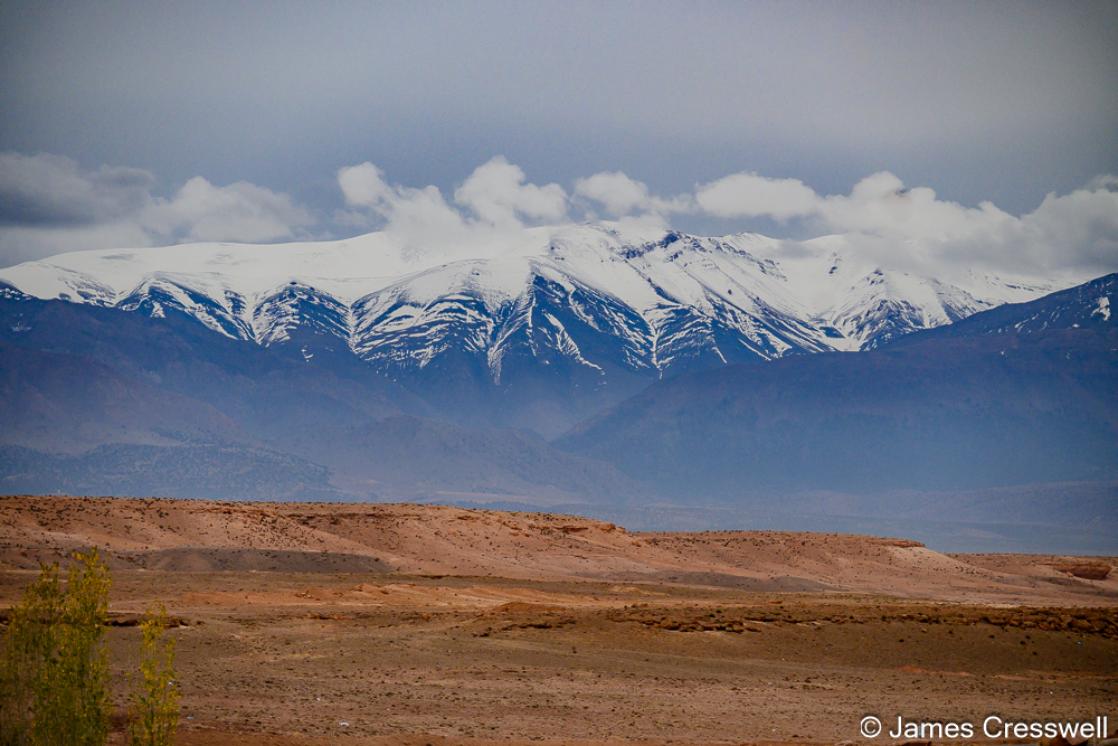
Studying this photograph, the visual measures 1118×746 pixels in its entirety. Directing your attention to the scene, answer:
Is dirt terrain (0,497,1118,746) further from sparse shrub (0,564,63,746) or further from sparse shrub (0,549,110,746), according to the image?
sparse shrub (0,549,110,746)

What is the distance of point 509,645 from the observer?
3709 cm

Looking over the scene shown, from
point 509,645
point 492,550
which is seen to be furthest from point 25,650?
point 492,550

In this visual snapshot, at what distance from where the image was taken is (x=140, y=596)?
47.3 meters

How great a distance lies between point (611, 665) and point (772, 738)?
866 cm

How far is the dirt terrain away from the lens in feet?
90.5

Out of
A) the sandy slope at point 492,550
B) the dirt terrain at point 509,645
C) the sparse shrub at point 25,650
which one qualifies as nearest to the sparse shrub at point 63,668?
the sparse shrub at point 25,650

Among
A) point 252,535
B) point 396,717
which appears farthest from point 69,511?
point 396,717

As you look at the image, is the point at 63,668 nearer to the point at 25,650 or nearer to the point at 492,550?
the point at 25,650

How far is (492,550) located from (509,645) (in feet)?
129

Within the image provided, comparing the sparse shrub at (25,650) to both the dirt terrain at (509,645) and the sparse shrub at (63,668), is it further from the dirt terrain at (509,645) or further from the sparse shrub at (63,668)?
the dirt terrain at (509,645)

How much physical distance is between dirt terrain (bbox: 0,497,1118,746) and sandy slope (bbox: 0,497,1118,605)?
0.28 metres

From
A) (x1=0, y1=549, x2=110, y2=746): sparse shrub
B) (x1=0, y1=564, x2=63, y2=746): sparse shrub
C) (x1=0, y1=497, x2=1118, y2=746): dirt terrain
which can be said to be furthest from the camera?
(x1=0, y1=497, x2=1118, y2=746): dirt terrain

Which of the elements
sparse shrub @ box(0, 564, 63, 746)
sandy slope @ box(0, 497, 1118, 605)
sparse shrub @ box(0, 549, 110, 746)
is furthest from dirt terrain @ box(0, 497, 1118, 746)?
sparse shrub @ box(0, 549, 110, 746)

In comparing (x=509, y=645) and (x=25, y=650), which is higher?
(x=25, y=650)
